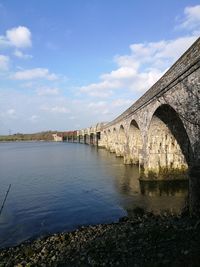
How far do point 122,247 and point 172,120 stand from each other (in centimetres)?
1454

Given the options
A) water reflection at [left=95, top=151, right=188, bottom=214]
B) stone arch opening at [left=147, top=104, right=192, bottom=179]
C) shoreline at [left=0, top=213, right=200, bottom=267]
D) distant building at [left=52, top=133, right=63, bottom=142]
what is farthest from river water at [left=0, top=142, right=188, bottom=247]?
distant building at [left=52, top=133, right=63, bottom=142]

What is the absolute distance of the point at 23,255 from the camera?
11.5 m

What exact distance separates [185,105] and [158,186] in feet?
33.5

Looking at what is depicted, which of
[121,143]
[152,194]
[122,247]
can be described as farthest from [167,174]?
[121,143]

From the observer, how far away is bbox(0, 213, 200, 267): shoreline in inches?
364

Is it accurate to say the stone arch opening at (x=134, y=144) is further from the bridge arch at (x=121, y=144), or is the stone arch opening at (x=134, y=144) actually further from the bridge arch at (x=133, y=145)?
the bridge arch at (x=121, y=144)

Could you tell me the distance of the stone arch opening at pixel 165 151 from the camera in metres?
24.7

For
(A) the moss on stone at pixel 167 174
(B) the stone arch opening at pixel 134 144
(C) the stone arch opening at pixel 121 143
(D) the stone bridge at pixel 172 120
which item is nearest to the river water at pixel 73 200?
(A) the moss on stone at pixel 167 174

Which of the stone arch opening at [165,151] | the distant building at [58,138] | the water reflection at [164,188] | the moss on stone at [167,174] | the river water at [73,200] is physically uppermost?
the distant building at [58,138]

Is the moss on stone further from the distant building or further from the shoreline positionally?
Result: the distant building

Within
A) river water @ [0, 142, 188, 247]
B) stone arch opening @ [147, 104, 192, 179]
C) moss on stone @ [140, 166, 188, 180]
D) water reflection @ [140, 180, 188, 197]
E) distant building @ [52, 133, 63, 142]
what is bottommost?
river water @ [0, 142, 188, 247]

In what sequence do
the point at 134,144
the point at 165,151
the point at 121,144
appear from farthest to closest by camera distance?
the point at 121,144 → the point at 134,144 → the point at 165,151

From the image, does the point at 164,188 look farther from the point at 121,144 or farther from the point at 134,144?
the point at 121,144

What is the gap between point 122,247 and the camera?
1045 cm
